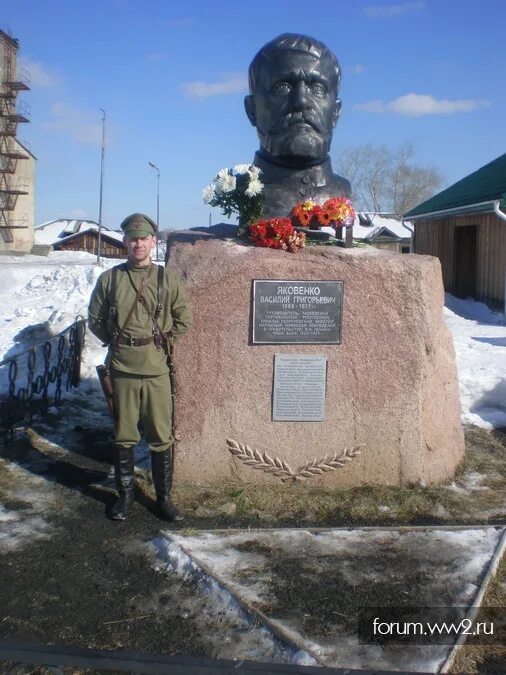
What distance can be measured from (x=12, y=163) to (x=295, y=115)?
119 feet

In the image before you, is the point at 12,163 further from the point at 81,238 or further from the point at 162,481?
the point at 162,481

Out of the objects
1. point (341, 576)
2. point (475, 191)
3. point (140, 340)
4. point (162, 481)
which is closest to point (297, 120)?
point (140, 340)

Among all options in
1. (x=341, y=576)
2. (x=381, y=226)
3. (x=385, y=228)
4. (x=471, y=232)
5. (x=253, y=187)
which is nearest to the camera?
(x=341, y=576)

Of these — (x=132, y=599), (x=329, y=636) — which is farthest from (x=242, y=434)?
(x=329, y=636)

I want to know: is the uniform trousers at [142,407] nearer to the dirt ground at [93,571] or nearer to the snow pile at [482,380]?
the dirt ground at [93,571]

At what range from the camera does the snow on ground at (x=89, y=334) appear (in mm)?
6387

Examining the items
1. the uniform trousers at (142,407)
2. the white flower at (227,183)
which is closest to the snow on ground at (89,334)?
the white flower at (227,183)

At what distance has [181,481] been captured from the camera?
14.4ft

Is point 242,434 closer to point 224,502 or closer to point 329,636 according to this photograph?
point 224,502

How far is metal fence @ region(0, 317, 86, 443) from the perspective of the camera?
5.77 m

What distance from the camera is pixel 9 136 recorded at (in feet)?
122

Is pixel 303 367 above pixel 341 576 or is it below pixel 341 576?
above

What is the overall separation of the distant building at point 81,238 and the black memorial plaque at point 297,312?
41.3 m

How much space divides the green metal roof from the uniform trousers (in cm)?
1094
